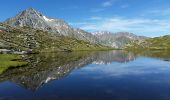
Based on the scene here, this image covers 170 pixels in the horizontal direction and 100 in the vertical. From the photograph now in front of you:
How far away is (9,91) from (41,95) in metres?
9.38

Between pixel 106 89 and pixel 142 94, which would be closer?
pixel 142 94

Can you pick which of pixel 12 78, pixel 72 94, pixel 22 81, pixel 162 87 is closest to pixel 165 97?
pixel 162 87

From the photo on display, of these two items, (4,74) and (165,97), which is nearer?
(165,97)

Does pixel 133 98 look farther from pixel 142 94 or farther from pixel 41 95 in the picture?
pixel 41 95

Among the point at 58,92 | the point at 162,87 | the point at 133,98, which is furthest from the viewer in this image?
the point at 162,87

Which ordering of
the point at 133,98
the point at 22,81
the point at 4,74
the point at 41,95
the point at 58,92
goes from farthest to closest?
1. the point at 4,74
2. the point at 22,81
3. the point at 58,92
4. the point at 41,95
5. the point at 133,98

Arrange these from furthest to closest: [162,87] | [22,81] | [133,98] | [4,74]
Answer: [4,74]
[22,81]
[162,87]
[133,98]

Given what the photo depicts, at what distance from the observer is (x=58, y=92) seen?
186ft

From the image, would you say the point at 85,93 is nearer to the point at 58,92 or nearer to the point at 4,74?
the point at 58,92

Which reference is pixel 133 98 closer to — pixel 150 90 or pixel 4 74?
pixel 150 90

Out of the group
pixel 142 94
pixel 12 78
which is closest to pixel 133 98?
pixel 142 94

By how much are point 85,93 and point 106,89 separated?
22.3 feet

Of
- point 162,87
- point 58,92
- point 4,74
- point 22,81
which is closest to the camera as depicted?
point 58,92

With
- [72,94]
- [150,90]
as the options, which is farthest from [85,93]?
[150,90]
